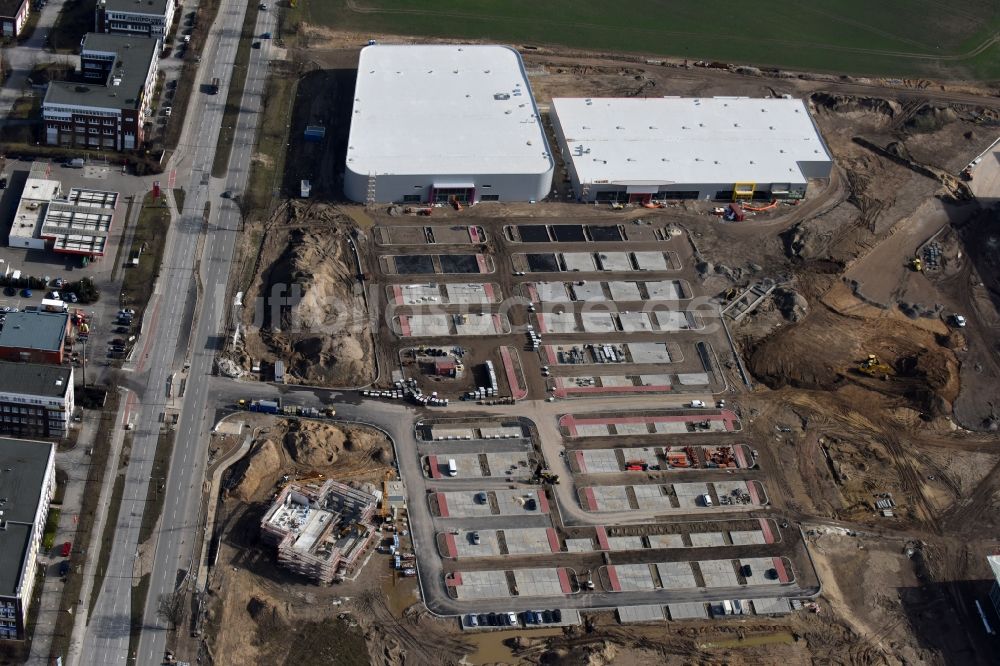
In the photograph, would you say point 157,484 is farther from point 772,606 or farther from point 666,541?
point 772,606

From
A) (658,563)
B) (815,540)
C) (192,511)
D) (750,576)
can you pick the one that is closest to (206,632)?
(192,511)

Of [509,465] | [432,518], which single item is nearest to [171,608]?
[432,518]

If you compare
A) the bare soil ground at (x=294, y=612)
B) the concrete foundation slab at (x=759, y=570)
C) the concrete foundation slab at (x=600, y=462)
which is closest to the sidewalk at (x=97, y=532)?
the bare soil ground at (x=294, y=612)

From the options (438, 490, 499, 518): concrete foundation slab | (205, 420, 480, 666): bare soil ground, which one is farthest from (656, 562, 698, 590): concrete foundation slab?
(205, 420, 480, 666): bare soil ground

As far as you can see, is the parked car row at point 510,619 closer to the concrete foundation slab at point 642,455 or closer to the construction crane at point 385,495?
the construction crane at point 385,495

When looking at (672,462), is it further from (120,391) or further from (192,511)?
(120,391)
